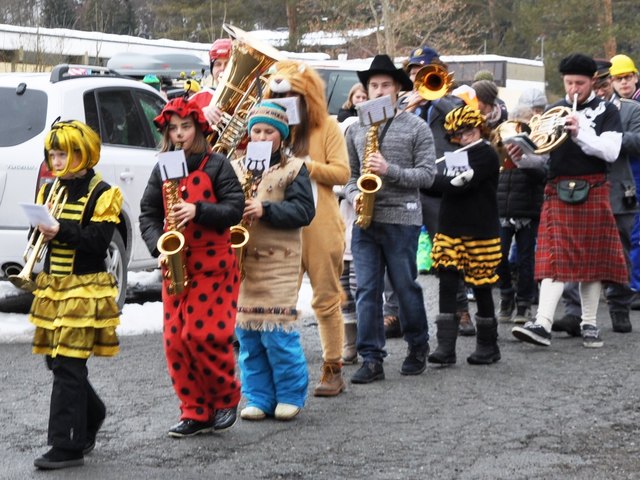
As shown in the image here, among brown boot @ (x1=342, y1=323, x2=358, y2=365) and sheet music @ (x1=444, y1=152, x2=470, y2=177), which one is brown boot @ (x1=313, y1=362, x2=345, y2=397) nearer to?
brown boot @ (x1=342, y1=323, x2=358, y2=365)

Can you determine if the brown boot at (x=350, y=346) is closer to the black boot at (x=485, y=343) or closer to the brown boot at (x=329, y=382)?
the black boot at (x=485, y=343)

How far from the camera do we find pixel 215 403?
21.1 ft

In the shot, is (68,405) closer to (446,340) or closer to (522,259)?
(446,340)

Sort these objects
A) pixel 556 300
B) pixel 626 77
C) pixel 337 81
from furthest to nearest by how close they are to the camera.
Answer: pixel 337 81, pixel 626 77, pixel 556 300

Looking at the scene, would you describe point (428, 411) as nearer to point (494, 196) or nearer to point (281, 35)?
point (494, 196)

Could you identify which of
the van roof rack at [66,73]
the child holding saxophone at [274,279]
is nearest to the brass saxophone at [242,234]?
the child holding saxophone at [274,279]

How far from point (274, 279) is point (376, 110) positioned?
4.49 feet

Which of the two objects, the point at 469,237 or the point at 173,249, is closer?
the point at 173,249

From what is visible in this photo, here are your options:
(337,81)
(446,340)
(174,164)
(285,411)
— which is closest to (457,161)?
Answer: (446,340)

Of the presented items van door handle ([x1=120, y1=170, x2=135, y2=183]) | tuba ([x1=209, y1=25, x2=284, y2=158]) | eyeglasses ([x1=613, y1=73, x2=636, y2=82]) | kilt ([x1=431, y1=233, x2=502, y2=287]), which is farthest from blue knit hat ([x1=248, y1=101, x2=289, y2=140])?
eyeglasses ([x1=613, y1=73, x2=636, y2=82])

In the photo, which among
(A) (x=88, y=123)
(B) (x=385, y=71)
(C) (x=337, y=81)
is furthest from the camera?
(C) (x=337, y=81)

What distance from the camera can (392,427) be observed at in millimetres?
6621

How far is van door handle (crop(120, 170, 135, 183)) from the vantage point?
10422mm

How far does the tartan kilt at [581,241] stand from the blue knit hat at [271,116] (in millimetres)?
2985
